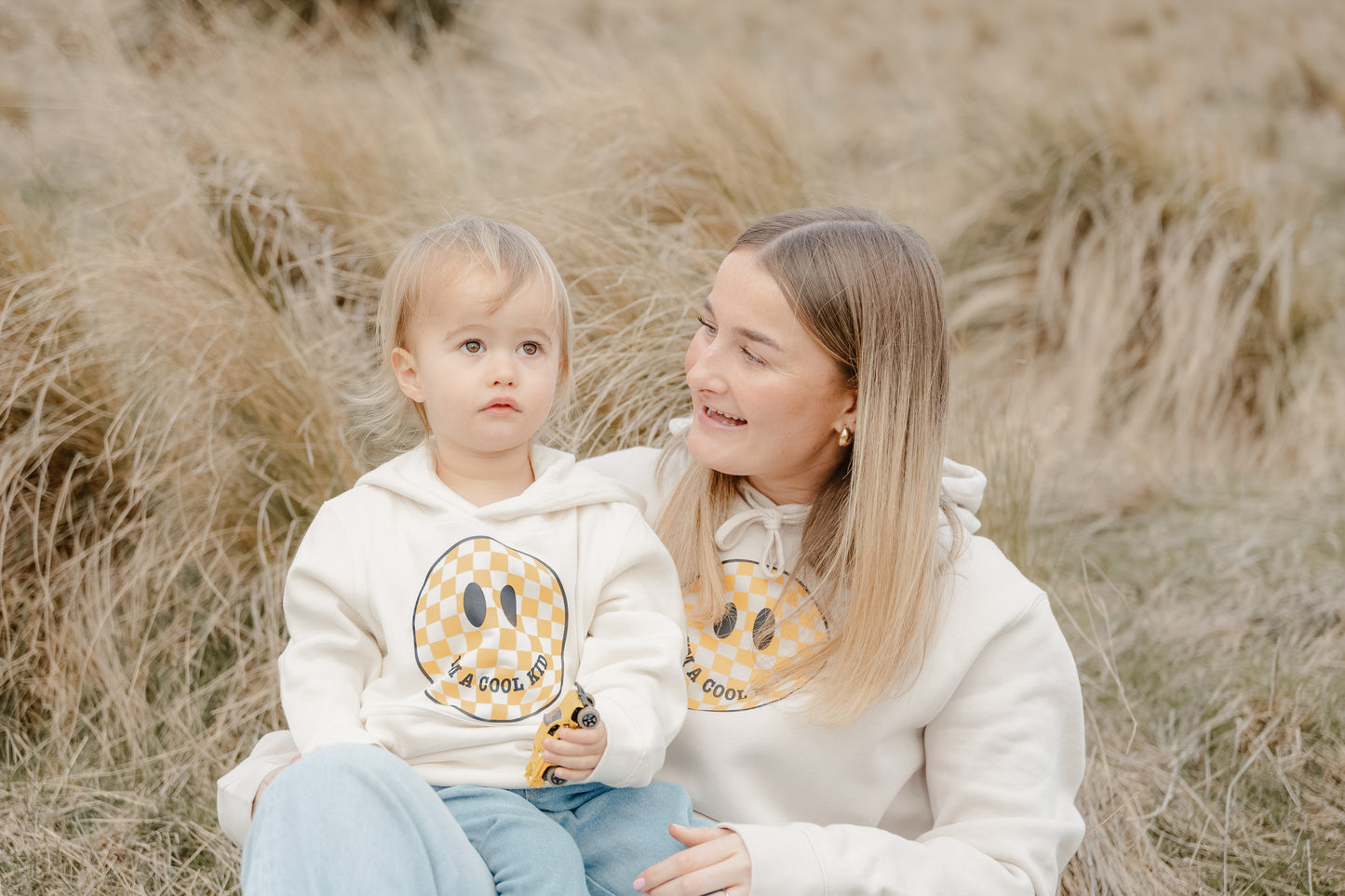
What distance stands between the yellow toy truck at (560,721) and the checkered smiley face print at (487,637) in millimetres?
98

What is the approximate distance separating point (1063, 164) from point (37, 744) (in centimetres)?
389

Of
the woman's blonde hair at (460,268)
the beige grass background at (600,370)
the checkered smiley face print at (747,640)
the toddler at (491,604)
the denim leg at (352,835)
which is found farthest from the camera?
the beige grass background at (600,370)

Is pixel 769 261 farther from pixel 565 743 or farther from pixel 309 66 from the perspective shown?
pixel 309 66

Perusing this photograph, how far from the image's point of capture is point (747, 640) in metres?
1.94

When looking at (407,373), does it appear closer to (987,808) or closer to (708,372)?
(708,372)

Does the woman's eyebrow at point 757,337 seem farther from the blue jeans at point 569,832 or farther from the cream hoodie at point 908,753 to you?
the blue jeans at point 569,832

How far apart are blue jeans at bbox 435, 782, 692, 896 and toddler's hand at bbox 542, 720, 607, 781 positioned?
94 millimetres

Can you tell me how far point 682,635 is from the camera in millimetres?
1788

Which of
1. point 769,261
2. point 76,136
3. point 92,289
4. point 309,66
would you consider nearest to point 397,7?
point 309,66

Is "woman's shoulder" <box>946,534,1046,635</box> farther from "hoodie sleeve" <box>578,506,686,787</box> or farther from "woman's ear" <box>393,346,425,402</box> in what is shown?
"woman's ear" <box>393,346,425,402</box>

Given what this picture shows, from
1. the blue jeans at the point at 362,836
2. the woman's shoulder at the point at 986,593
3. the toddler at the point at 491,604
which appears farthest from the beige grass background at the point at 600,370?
the blue jeans at the point at 362,836

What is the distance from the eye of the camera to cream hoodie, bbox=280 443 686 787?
1679 mm

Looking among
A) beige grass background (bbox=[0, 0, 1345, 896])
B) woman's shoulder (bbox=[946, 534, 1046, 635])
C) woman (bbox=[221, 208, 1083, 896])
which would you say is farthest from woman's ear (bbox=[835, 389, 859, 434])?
beige grass background (bbox=[0, 0, 1345, 896])

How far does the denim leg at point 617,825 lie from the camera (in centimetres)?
171
